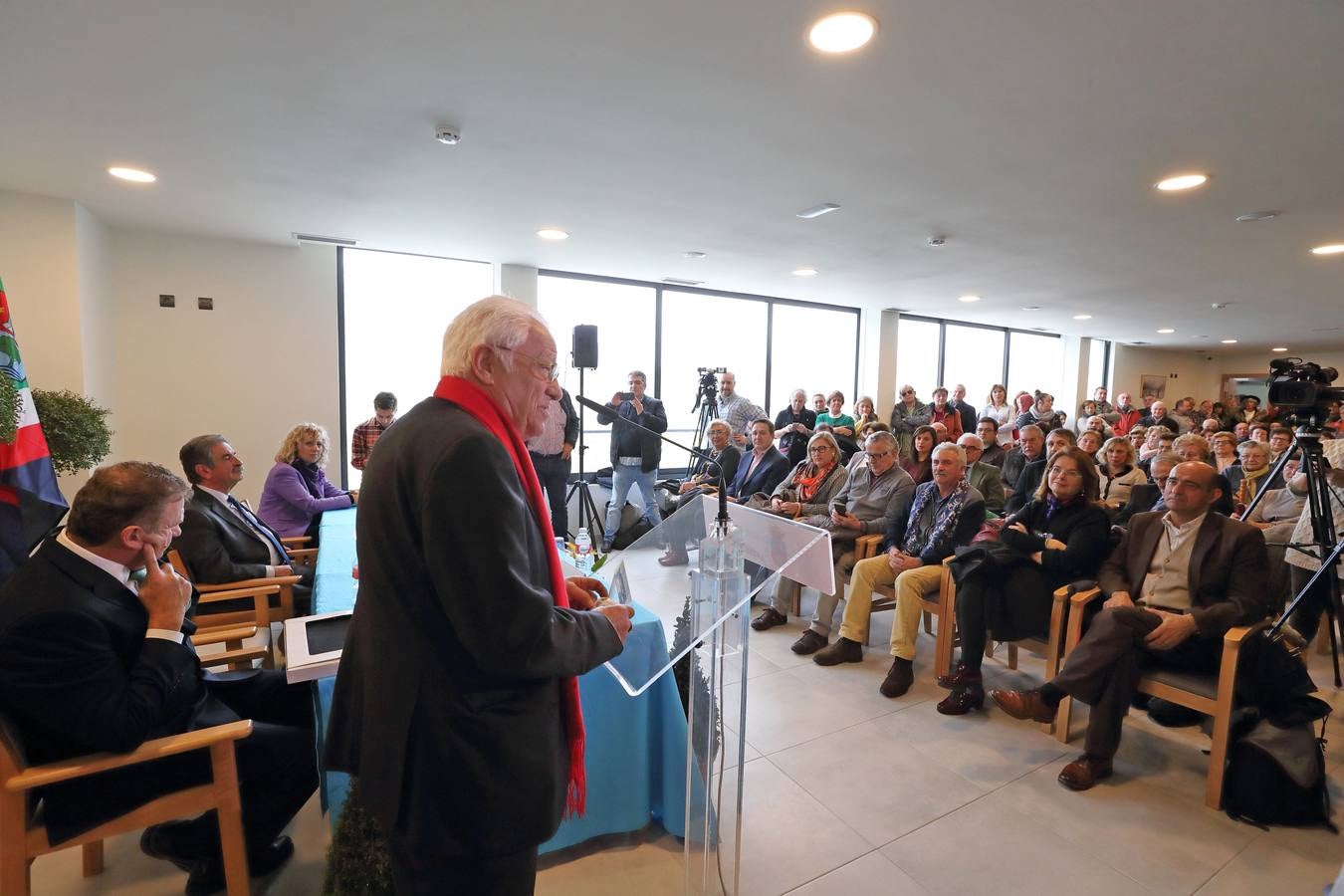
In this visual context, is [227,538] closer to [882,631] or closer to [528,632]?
[528,632]

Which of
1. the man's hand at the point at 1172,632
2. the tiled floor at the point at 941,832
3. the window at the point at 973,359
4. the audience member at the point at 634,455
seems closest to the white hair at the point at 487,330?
the tiled floor at the point at 941,832

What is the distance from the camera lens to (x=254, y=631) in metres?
2.14

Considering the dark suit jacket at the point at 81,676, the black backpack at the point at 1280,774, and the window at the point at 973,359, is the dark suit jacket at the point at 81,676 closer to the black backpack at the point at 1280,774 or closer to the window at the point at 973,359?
the black backpack at the point at 1280,774

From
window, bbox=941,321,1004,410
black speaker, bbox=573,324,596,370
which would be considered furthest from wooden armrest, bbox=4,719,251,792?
window, bbox=941,321,1004,410

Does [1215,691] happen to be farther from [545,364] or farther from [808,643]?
[545,364]

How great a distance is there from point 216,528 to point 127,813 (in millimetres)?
1362

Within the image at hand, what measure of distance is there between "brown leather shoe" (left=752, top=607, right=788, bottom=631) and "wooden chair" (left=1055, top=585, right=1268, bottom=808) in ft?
5.70

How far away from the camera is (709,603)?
4.09 ft

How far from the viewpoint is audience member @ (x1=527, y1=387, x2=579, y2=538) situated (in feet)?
14.6

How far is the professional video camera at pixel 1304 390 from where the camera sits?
2.53m

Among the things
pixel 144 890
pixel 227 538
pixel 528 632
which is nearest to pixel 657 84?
pixel 528 632

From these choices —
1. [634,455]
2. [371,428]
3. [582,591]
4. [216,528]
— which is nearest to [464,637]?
[582,591]

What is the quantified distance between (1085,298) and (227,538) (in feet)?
26.0

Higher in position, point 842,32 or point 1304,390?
point 842,32
